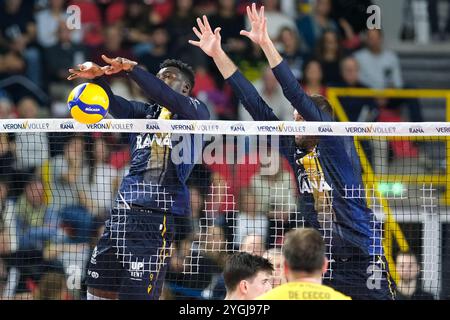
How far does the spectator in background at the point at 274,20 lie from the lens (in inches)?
669

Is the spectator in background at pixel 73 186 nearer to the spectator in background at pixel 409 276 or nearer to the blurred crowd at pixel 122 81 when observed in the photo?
the blurred crowd at pixel 122 81

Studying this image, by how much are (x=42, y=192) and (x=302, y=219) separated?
5.48 meters

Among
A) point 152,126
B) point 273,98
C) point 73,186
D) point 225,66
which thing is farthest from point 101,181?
point 225,66

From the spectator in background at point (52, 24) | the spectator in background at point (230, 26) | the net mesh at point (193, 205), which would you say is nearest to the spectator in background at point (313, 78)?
the spectator in background at point (230, 26)

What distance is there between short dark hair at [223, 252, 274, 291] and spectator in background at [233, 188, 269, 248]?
3.37 meters

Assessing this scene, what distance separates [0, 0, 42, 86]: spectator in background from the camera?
56.3 feet

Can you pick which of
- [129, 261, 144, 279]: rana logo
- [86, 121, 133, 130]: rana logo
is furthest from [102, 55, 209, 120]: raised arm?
[129, 261, 144, 279]: rana logo

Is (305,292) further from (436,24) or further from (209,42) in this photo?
(436,24)

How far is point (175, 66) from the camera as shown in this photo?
10867 mm

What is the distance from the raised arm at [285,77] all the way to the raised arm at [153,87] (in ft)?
2.99

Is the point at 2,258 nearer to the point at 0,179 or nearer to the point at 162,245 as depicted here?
the point at 0,179

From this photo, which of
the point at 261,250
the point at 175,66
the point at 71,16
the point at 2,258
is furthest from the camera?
the point at 71,16
